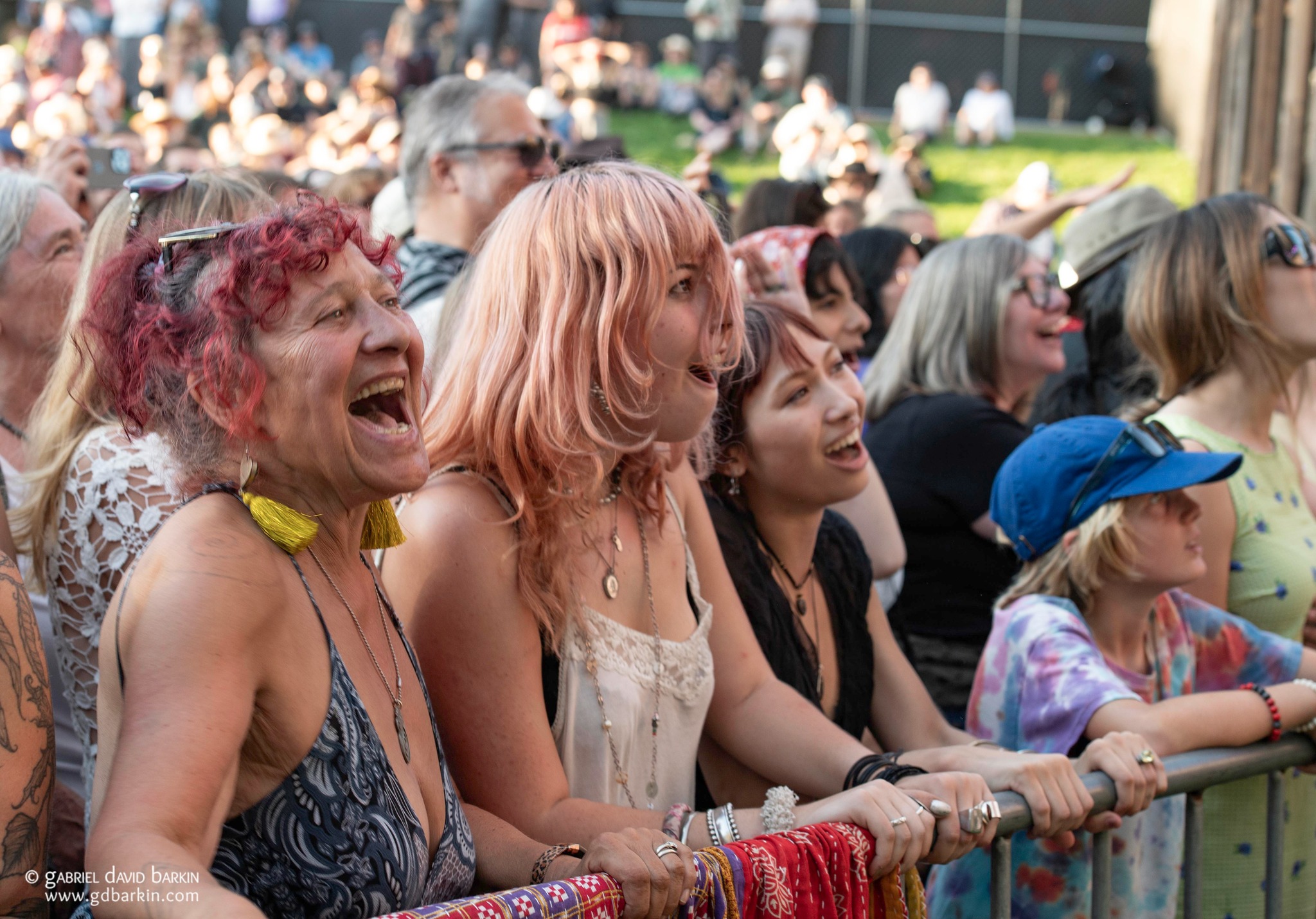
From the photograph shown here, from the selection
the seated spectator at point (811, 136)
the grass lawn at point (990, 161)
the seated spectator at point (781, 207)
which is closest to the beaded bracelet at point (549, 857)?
the seated spectator at point (781, 207)

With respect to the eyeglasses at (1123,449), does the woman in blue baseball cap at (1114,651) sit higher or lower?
lower

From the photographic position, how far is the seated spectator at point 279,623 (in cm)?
145

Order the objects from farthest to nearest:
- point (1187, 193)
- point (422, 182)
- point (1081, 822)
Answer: point (1187, 193) < point (422, 182) < point (1081, 822)

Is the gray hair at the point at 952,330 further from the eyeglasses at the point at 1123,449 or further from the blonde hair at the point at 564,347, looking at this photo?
the blonde hair at the point at 564,347

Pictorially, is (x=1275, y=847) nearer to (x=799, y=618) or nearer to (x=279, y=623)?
(x=799, y=618)

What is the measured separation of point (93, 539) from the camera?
2289mm

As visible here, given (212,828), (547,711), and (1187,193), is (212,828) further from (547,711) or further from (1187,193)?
(1187,193)

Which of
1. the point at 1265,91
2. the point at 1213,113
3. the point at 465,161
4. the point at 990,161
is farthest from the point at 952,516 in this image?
the point at 990,161

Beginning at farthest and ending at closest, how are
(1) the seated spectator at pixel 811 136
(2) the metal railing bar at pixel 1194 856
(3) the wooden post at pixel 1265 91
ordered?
(1) the seated spectator at pixel 811 136 < (3) the wooden post at pixel 1265 91 < (2) the metal railing bar at pixel 1194 856

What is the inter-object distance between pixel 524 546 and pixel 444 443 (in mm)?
262

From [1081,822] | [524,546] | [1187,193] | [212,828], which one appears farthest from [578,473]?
[1187,193]

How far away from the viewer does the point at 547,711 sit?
215 centimetres

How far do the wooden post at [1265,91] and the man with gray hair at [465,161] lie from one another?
15.0ft

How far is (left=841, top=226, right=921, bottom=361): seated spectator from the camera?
5363 mm
